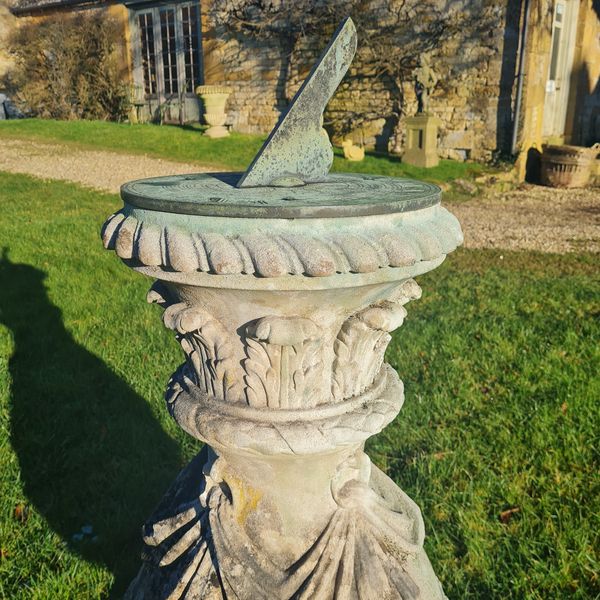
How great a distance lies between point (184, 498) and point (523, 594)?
141cm

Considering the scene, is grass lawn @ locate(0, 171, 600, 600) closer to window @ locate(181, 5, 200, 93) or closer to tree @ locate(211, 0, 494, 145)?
tree @ locate(211, 0, 494, 145)

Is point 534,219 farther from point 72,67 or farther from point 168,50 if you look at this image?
point 72,67

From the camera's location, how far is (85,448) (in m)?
3.15

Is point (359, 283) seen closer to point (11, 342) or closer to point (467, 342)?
point (467, 342)

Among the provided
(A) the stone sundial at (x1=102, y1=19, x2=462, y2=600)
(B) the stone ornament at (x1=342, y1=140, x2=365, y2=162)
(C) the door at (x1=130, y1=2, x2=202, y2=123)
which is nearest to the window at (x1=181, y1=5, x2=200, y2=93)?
(C) the door at (x1=130, y1=2, x2=202, y2=123)

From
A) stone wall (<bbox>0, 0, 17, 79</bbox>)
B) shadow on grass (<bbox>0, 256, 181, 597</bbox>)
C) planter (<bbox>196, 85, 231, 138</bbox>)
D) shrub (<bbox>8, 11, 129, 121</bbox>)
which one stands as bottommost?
shadow on grass (<bbox>0, 256, 181, 597</bbox>)

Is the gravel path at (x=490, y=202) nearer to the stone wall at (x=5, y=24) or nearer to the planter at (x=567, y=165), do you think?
the planter at (x=567, y=165)

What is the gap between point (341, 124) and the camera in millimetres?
12656

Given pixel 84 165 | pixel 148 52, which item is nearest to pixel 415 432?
pixel 84 165

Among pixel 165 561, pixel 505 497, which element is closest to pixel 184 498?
pixel 165 561

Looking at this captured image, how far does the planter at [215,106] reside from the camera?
43.0 ft

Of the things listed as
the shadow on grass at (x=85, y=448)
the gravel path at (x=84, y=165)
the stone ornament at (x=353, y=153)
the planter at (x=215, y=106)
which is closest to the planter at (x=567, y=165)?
the stone ornament at (x=353, y=153)

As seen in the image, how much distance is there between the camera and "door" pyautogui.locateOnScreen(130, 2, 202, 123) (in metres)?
15.2

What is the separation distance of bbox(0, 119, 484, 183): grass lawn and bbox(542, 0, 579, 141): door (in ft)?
7.73
